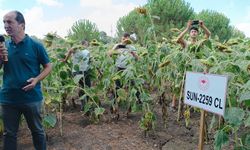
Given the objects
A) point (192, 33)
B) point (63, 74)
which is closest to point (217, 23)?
point (192, 33)

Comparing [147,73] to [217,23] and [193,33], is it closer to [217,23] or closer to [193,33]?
[193,33]

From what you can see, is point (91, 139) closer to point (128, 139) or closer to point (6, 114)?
point (128, 139)

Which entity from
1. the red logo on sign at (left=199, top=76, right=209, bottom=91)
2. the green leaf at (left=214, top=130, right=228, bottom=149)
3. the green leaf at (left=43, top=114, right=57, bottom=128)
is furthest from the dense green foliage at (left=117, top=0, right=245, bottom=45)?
the green leaf at (left=214, top=130, right=228, bottom=149)

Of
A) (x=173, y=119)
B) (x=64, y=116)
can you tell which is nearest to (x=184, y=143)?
(x=173, y=119)

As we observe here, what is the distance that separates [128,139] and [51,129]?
947mm

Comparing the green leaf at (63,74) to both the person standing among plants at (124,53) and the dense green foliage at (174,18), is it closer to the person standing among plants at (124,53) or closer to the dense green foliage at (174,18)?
the person standing among plants at (124,53)

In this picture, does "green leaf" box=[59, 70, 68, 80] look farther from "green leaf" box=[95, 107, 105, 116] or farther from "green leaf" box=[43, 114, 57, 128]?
"green leaf" box=[43, 114, 57, 128]

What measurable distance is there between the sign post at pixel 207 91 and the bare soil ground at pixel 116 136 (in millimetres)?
1240

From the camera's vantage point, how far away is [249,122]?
2.28 metres

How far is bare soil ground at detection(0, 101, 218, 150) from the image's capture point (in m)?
4.01

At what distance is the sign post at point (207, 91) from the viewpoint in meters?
2.54

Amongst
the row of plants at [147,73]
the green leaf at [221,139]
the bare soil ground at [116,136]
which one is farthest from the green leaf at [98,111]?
the green leaf at [221,139]

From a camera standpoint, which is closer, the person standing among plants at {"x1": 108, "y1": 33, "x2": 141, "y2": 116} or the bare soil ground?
the bare soil ground

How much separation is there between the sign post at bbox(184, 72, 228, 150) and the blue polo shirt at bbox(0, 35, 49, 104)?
4.19ft
